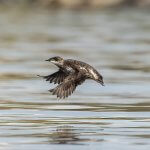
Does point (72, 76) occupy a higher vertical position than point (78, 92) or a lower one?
lower

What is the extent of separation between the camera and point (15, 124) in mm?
14344

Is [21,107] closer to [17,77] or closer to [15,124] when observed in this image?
[15,124]

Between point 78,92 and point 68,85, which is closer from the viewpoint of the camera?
point 68,85

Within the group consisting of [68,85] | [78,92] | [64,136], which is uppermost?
[78,92]

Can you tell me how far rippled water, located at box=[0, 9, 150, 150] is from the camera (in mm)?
13062

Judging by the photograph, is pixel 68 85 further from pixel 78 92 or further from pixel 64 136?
pixel 78 92

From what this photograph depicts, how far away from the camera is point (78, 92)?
19422 millimetres

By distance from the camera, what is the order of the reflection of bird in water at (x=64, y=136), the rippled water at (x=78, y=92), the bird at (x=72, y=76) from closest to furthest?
the reflection of bird in water at (x=64, y=136) < the rippled water at (x=78, y=92) < the bird at (x=72, y=76)

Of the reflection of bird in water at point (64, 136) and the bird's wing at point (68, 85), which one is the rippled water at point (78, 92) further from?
the bird's wing at point (68, 85)

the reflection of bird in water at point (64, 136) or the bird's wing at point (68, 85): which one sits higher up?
the bird's wing at point (68, 85)

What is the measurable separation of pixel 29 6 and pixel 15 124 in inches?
1652

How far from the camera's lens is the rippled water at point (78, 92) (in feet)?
42.9

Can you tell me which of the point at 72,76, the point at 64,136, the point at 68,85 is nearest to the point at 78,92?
the point at 72,76

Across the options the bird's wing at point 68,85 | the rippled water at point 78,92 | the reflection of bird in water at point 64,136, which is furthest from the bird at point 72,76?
the reflection of bird in water at point 64,136
